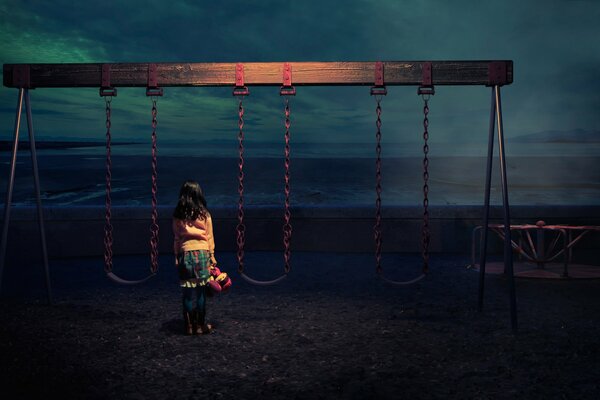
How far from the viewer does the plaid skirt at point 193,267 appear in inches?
225

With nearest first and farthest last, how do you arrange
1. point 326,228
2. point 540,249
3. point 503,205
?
point 503,205, point 540,249, point 326,228

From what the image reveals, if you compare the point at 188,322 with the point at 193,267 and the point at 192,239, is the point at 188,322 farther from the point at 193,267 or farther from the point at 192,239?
the point at 192,239

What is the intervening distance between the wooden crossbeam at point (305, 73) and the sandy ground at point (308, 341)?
257 cm

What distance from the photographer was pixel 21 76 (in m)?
6.61

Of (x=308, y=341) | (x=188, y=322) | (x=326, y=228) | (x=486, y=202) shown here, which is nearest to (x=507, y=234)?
(x=486, y=202)

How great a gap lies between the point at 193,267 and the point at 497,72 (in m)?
3.72

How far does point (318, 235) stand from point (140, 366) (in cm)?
626

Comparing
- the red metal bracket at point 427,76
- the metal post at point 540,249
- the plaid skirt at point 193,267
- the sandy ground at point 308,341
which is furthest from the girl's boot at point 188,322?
the metal post at point 540,249

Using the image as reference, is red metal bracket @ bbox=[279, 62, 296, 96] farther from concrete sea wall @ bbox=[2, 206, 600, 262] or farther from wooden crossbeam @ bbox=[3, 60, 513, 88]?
concrete sea wall @ bbox=[2, 206, 600, 262]

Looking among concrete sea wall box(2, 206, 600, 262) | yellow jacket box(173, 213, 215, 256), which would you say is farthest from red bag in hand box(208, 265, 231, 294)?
concrete sea wall box(2, 206, 600, 262)

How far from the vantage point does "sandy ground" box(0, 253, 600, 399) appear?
14.9 feet

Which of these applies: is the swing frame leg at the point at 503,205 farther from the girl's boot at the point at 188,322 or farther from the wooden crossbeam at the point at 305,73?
the girl's boot at the point at 188,322

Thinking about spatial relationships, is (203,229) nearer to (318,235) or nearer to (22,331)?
(22,331)

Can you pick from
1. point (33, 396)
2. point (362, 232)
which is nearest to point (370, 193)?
point (362, 232)
